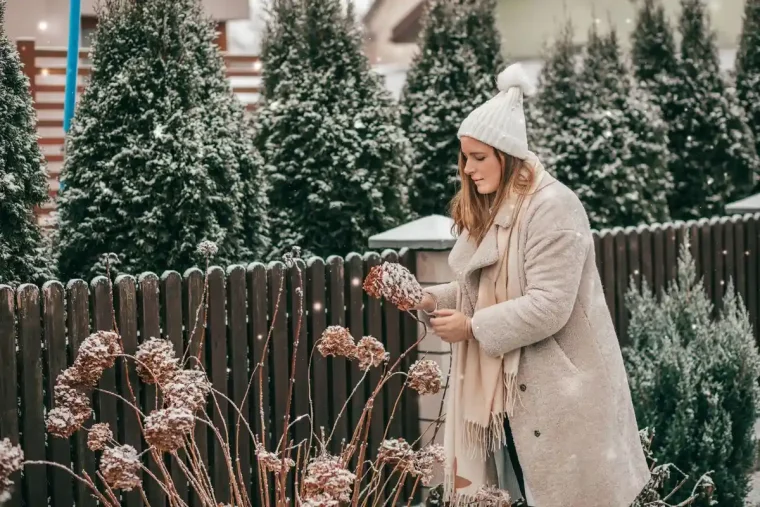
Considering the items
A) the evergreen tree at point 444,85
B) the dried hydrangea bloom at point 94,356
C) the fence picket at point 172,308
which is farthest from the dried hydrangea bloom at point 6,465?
the evergreen tree at point 444,85

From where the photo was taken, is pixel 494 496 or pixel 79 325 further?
pixel 79 325

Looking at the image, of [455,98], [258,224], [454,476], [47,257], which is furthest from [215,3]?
[454,476]

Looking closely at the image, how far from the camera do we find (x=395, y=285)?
9.07ft

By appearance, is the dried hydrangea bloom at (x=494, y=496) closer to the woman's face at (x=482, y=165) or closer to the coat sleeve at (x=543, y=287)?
the coat sleeve at (x=543, y=287)

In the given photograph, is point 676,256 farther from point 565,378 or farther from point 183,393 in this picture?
point 183,393

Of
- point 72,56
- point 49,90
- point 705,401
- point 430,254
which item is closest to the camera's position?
point 705,401

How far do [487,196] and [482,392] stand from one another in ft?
1.98

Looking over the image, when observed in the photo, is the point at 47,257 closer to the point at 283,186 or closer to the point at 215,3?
the point at 283,186

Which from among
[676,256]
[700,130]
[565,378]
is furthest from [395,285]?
[700,130]

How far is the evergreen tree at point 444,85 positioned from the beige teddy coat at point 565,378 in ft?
16.9

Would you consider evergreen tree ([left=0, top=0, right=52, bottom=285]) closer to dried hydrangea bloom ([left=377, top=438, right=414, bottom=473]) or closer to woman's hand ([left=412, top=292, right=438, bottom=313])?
woman's hand ([left=412, top=292, right=438, bottom=313])

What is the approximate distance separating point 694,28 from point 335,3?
16.1ft

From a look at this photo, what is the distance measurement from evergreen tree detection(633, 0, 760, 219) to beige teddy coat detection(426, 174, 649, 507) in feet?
25.1

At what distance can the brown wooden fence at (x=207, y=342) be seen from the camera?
370cm
